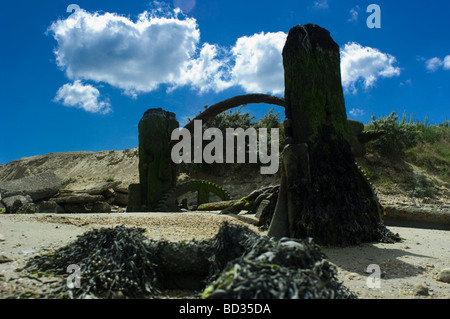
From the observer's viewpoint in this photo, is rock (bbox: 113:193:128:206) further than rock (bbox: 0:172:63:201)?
Yes

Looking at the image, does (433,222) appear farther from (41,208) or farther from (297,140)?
(41,208)

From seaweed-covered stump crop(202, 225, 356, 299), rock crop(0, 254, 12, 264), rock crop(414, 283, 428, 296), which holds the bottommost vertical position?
rock crop(414, 283, 428, 296)

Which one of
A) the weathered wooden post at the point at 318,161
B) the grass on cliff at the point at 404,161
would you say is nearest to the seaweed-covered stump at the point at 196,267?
the weathered wooden post at the point at 318,161

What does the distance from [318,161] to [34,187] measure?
A: 12443 mm

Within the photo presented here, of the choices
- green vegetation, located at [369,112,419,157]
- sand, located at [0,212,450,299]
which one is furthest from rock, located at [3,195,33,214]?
green vegetation, located at [369,112,419,157]

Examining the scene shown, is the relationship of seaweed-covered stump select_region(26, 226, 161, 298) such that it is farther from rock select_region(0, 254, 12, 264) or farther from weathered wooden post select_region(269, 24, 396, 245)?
weathered wooden post select_region(269, 24, 396, 245)

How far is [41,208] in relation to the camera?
1288cm

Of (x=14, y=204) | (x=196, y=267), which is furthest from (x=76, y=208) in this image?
(x=196, y=267)

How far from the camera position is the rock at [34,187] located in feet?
42.7

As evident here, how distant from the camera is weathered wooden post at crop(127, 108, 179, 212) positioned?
32.1 ft

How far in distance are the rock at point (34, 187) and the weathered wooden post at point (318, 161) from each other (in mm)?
11616

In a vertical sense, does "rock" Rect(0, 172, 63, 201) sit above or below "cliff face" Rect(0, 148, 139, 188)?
below

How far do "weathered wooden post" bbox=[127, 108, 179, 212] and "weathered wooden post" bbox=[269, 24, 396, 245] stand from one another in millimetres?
5219
